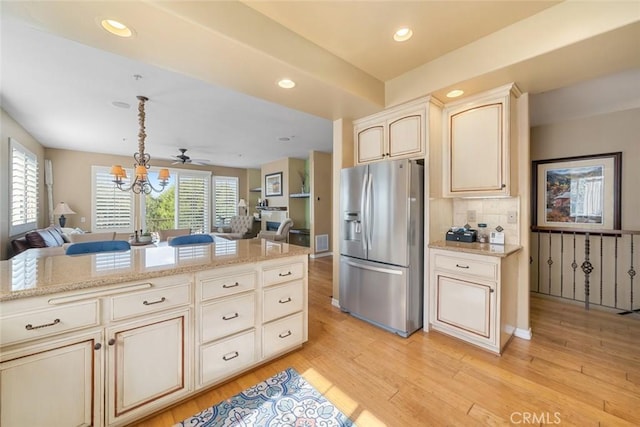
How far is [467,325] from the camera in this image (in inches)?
91.4

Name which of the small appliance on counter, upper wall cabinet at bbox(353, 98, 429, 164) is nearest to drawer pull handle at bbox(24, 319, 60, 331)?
upper wall cabinet at bbox(353, 98, 429, 164)

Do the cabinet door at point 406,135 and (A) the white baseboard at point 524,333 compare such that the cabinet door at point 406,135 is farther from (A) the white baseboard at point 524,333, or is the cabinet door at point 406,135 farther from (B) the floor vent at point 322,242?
(B) the floor vent at point 322,242

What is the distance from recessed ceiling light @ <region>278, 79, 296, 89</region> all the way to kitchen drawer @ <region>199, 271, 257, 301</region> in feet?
5.32

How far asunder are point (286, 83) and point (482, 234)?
8.19 ft

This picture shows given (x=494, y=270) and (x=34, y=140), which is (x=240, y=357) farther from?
(x=34, y=140)

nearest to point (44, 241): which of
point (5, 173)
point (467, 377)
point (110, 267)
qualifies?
point (5, 173)

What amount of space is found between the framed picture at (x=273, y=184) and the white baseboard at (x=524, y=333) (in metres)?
6.04

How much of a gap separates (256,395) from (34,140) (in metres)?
6.65

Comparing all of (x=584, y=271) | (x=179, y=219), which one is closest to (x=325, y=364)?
(x=584, y=271)

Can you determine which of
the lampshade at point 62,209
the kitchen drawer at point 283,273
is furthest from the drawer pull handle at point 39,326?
the lampshade at point 62,209

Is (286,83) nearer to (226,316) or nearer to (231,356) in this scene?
(226,316)

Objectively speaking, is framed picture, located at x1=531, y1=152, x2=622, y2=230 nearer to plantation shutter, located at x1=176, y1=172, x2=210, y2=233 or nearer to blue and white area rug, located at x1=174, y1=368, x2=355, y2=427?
blue and white area rug, located at x1=174, y1=368, x2=355, y2=427

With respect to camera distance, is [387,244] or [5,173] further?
[5,173]

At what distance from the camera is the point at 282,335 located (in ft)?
6.87
